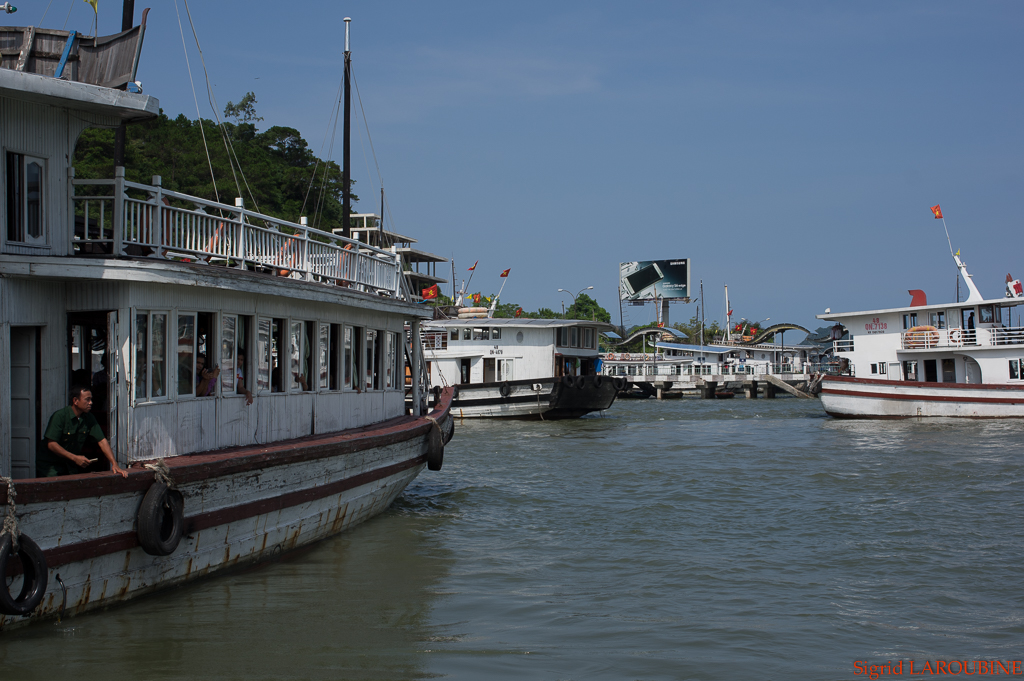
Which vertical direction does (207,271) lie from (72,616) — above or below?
above

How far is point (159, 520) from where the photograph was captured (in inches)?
268

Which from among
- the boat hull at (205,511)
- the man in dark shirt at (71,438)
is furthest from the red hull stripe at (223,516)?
the man in dark shirt at (71,438)

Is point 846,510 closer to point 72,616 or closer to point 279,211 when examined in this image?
point 72,616

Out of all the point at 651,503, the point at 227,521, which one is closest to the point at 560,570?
the point at 227,521

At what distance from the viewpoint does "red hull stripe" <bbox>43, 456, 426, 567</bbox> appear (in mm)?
6285

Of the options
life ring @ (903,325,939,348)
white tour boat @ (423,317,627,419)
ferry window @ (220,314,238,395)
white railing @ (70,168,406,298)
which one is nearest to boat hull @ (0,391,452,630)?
ferry window @ (220,314,238,395)

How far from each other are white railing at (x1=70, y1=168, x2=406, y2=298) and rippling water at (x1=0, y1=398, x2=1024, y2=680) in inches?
127

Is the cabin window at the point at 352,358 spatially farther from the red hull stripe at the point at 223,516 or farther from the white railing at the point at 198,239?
the red hull stripe at the point at 223,516

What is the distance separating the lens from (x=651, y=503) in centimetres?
1396

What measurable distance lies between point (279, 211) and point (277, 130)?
1556 centimetres

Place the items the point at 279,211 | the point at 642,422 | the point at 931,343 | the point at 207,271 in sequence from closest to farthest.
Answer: the point at 207,271 → the point at 931,343 → the point at 642,422 → the point at 279,211

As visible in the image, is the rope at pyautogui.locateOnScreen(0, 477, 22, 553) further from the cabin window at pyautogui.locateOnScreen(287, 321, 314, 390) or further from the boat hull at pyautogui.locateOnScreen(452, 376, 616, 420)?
the boat hull at pyautogui.locateOnScreen(452, 376, 616, 420)

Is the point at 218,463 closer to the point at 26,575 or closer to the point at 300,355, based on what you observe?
the point at 26,575

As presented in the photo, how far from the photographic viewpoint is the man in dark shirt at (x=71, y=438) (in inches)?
262
